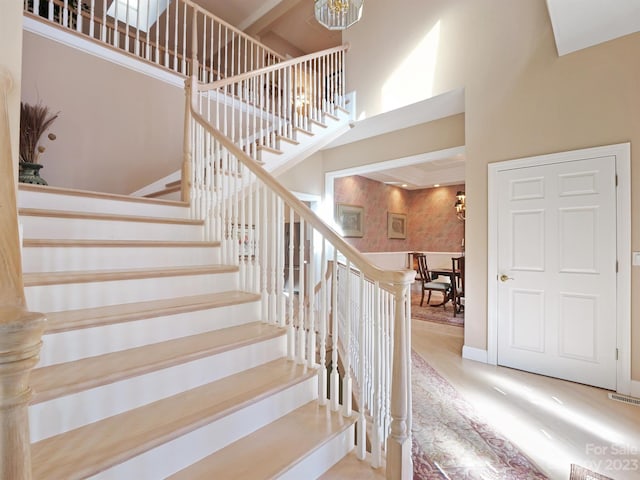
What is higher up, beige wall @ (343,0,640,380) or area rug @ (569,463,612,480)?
beige wall @ (343,0,640,380)

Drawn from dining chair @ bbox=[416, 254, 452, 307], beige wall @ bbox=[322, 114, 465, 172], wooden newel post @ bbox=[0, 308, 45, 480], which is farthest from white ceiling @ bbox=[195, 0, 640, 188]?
wooden newel post @ bbox=[0, 308, 45, 480]

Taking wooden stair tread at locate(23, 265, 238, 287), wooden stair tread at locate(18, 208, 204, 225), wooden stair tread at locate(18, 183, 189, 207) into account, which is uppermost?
wooden stair tread at locate(18, 183, 189, 207)

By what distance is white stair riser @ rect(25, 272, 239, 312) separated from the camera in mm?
1537

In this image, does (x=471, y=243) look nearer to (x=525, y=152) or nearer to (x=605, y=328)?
(x=525, y=152)

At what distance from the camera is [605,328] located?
8.84 feet

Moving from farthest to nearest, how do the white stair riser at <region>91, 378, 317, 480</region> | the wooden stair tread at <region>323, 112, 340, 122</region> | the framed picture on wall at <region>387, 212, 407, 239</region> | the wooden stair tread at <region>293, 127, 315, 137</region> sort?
1. the framed picture on wall at <region>387, 212, 407, 239</region>
2. the wooden stair tread at <region>323, 112, 340, 122</region>
3. the wooden stair tread at <region>293, 127, 315, 137</region>
4. the white stair riser at <region>91, 378, 317, 480</region>

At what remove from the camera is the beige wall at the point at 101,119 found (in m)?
3.16

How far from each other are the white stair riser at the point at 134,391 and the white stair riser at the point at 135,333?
271 millimetres

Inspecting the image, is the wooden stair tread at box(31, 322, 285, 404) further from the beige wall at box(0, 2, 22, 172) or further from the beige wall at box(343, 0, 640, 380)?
the beige wall at box(343, 0, 640, 380)

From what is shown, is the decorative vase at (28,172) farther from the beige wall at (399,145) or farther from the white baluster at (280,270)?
the beige wall at (399,145)

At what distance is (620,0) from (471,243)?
88.3 inches

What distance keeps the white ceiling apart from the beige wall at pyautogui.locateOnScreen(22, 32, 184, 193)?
264 cm

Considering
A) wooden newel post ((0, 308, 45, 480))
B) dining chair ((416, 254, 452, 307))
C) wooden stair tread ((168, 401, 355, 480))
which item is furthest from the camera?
dining chair ((416, 254, 452, 307))

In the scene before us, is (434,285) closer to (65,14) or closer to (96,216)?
(96,216)
